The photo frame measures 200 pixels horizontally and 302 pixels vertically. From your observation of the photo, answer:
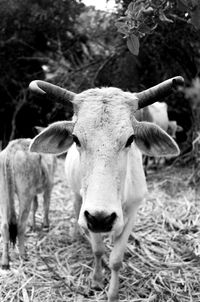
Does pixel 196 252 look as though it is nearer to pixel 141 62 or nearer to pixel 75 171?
pixel 75 171

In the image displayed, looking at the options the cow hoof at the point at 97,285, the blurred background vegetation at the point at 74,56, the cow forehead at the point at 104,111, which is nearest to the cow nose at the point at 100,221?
the cow forehead at the point at 104,111

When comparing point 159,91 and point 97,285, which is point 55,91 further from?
point 97,285

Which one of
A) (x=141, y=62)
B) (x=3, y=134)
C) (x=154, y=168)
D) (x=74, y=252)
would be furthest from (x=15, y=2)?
(x=74, y=252)

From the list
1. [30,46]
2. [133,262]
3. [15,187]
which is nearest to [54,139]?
[15,187]

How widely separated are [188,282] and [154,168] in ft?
17.3

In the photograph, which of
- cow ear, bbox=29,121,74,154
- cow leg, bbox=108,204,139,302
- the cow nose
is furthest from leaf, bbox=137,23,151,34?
cow leg, bbox=108,204,139,302

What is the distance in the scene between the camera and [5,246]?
15.3ft

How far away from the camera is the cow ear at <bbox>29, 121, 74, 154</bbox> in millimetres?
3824

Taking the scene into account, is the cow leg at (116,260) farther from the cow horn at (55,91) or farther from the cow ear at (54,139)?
the cow horn at (55,91)

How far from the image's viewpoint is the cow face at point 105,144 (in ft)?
9.75

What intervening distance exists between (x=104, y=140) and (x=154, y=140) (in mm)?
764

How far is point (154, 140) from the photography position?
12.5 ft

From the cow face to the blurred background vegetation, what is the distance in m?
3.58

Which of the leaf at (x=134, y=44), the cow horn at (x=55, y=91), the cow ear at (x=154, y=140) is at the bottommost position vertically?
the cow ear at (x=154, y=140)
